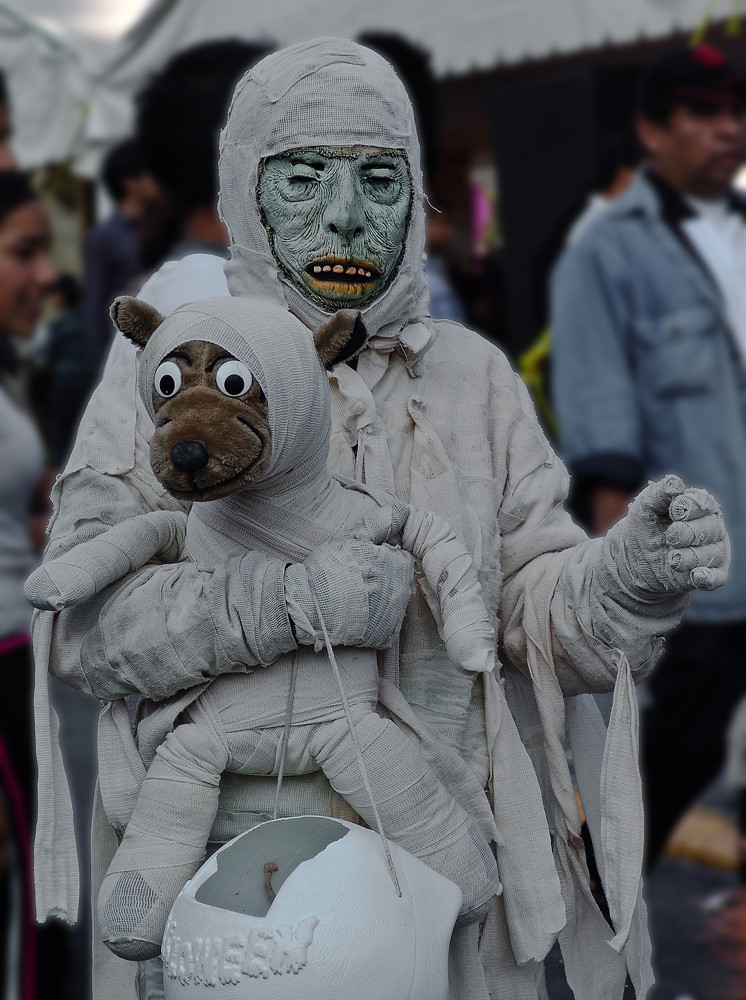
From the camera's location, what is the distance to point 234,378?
5.70ft

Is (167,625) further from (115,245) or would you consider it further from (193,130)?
(115,245)

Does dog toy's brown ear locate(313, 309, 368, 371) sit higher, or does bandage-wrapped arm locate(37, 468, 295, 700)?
dog toy's brown ear locate(313, 309, 368, 371)

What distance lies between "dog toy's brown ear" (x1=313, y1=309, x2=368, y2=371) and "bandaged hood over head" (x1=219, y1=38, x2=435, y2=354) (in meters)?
0.20

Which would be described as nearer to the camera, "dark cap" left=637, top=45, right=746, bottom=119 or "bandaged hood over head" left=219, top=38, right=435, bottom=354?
"bandaged hood over head" left=219, top=38, right=435, bottom=354

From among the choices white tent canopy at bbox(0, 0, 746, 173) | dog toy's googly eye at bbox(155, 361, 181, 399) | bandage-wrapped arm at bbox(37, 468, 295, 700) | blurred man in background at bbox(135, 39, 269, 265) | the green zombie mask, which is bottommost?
bandage-wrapped arm at bbox(37, 468, 295, 700)

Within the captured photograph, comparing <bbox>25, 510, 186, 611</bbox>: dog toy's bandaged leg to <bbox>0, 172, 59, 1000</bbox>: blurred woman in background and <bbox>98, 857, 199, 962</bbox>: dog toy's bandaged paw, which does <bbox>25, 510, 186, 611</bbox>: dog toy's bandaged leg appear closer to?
<bbox>98, 857, 199, 962</bbox>: dog toy's bandaged paw

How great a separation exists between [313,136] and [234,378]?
0.43 metres

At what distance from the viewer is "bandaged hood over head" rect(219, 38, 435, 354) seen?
1980 millimetres

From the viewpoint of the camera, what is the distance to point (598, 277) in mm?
4527

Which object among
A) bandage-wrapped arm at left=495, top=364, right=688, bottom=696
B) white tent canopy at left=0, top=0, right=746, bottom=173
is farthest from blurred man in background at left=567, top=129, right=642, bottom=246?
bandage-wrapped arm at left=495, top=364, right=688, bottom=696

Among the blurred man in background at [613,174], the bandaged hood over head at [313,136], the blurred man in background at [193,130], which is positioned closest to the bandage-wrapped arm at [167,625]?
the bandaged hood over head at [313,136]

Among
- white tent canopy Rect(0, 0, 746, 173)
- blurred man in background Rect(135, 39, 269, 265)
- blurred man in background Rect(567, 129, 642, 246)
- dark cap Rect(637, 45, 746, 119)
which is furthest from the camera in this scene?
white tent canopy Rect(0, 0, 746, 173)

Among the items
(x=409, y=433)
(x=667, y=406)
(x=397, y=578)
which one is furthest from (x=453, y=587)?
(x=667, y=406)

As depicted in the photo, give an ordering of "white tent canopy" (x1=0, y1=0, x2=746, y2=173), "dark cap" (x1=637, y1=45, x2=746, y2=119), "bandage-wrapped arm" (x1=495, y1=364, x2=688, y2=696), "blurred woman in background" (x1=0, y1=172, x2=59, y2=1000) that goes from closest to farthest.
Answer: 1. "bandage-wrapped arm" (x1=495, y1=364, x2=688, y2=696)
2. "blurred woman in background" (x1=0, y1=172, x2=59, y2=1000)
3. "dark cap" (x1=637, y1=45, x2=746, y2=119)
4. "white tent canopy" (x1=0, y1=0, x2=746, y2=173)
